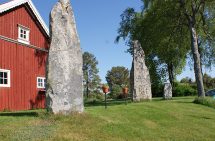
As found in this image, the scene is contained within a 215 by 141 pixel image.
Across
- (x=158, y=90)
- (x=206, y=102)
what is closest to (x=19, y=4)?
(x=206, y=102)

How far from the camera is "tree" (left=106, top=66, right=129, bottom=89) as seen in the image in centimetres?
10569

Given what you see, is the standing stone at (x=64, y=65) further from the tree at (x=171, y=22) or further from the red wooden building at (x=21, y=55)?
the tree at (x=171, y=22)

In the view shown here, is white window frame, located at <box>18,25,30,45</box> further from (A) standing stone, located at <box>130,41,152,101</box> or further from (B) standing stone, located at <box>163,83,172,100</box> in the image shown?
(B) standing stone, located at <box>163,83,172,100</box>

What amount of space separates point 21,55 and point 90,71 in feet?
214

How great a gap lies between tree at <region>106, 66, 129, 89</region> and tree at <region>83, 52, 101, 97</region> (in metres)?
16.5

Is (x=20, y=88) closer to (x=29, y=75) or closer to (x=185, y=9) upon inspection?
(x=29, y=75)

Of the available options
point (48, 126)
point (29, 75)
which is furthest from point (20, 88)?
point (48, 126)

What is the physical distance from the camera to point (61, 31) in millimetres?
12914

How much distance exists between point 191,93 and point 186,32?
14.7 m

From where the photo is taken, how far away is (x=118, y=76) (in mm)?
106875

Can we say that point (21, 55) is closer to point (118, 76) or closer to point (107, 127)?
point (107, 127)

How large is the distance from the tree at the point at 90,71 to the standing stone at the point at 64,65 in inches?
2898

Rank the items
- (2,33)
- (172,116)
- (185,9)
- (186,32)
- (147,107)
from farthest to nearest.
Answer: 1. (186,32)
2. (185,9)
3. (2,33)
4. (147,107)
5. (172,116)

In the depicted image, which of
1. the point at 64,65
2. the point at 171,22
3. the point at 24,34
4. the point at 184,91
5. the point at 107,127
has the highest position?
the point at 171,22
